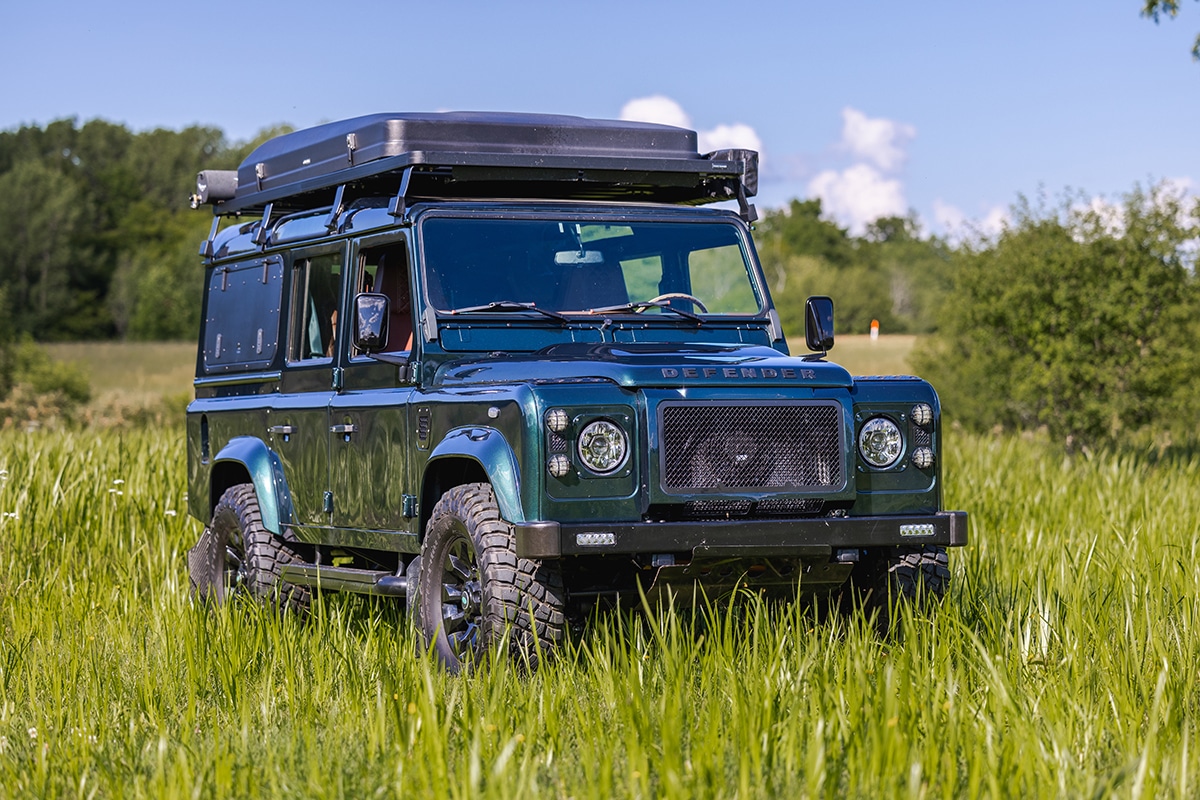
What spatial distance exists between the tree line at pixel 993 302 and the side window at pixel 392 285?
2565 millimetres

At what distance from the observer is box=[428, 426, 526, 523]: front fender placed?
20.2ft

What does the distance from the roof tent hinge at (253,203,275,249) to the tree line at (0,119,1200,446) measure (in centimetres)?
311

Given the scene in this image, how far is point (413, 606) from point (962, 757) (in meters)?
2.98

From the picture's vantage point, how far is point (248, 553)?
852 cm

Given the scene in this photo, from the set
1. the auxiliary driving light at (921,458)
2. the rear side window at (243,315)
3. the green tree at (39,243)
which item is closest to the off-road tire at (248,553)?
the rear side window at (243,315)

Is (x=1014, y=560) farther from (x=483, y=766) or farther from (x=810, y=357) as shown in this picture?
(x=483, y=766)

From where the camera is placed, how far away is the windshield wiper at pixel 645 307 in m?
7.42

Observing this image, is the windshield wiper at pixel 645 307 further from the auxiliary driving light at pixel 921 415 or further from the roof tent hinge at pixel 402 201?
the auxiliary driving light at pixel 921 415

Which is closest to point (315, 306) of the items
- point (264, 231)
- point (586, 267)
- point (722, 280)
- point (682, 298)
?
point (264, 231)

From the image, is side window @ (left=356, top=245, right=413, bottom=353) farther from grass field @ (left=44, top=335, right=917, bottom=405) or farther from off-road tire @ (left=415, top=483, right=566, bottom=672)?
grass field @ (left=44, top=335, right=917, bottom=405)

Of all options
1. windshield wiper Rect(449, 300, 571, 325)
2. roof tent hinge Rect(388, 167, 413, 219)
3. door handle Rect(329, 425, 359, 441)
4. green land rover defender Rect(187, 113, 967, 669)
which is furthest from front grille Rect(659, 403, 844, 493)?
door handle Rect(329, 425, 359, 441)

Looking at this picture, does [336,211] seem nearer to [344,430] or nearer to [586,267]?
[344,430]

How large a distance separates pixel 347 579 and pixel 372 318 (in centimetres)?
143

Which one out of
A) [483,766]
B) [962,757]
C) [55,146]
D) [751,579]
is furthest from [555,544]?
[55,146]
